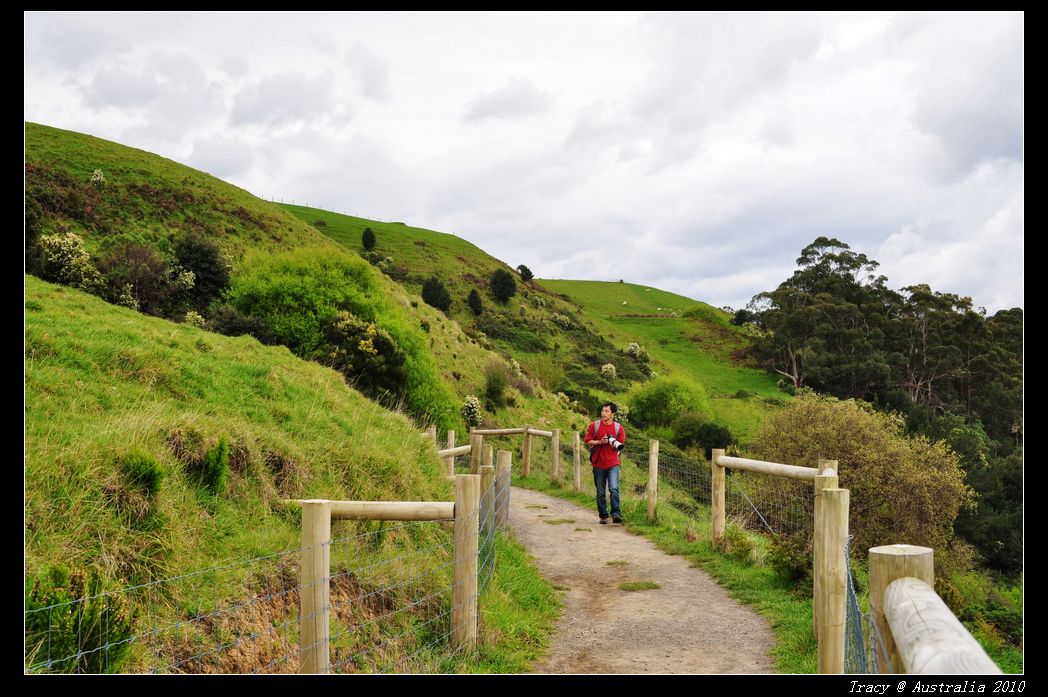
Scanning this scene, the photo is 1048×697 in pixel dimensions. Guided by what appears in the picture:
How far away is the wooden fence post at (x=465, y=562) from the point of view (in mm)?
5352

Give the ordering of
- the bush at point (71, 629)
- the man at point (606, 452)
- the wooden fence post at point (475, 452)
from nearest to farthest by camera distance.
Answer: the bush at point (71, 629) → the wooden fence post at point (475, 452) → the man at point (606, 452)

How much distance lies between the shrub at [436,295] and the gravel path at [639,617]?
175 feet

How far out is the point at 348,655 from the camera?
527 cm

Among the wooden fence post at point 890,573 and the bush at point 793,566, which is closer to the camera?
the wooden fence post at point 890,573

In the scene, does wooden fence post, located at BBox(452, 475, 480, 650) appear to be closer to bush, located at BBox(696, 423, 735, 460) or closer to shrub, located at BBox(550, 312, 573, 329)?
bush, located at BBox(696, 423, 735, 460)

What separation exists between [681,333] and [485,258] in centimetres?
2574

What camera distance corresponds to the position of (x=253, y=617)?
526cm

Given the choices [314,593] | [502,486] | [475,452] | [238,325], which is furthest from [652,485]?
[238,325]

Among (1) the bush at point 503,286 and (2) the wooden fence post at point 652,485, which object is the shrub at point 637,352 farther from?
(2) the wooden fence post at point 652,485

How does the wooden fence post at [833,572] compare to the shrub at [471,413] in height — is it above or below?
above

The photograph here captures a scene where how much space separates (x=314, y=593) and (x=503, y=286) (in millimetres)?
68138

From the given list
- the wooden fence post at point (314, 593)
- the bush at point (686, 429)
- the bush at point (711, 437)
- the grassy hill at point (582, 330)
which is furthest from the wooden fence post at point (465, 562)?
the grassy hill at point (582, 330)

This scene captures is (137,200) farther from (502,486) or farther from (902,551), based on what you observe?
(902,551)
